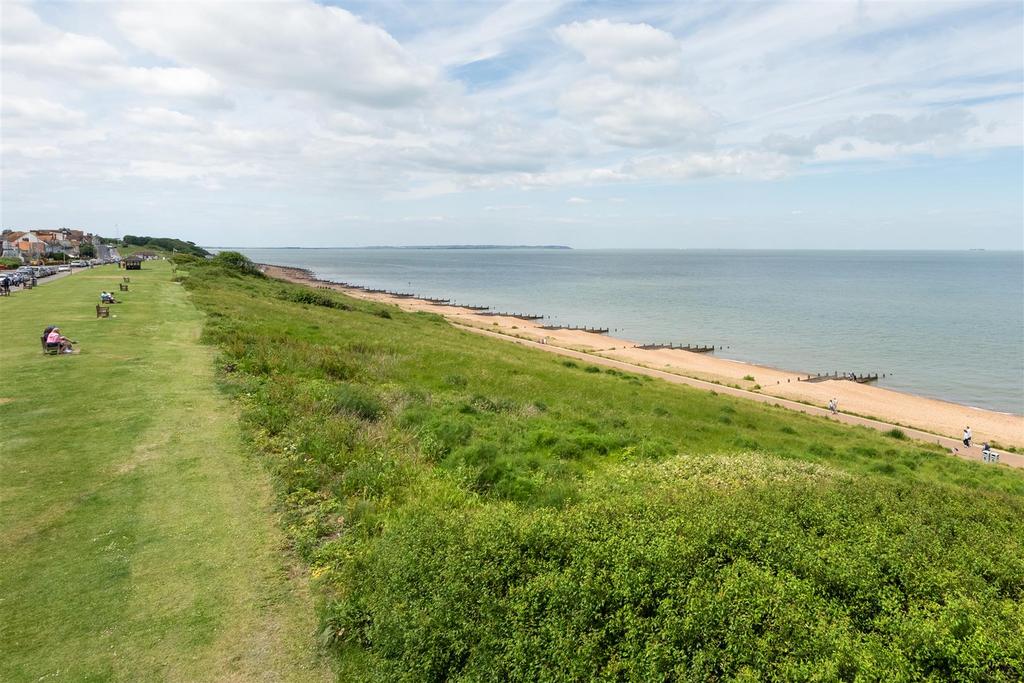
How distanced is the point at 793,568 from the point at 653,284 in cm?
16549

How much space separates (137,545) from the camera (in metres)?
9.07

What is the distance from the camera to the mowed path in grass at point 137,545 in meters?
6.99

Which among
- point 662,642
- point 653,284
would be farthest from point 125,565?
point 653,284

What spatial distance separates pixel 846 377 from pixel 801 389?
10.1 meters

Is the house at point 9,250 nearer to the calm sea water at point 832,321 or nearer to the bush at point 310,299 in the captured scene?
the calm sea water at point 832,321

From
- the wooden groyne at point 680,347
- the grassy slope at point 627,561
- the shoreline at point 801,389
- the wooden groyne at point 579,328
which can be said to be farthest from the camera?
the wooden groyne at point 579,328

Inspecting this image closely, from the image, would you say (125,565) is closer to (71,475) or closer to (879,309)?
(71,475)

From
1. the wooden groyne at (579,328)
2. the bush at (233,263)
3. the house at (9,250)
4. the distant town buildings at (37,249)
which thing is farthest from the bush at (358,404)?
the house at (9,250)

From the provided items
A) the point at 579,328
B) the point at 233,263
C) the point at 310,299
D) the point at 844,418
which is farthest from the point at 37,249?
the point at 844,418

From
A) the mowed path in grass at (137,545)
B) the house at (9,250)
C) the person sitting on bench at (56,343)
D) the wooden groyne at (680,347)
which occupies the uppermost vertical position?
the house at (9,250)

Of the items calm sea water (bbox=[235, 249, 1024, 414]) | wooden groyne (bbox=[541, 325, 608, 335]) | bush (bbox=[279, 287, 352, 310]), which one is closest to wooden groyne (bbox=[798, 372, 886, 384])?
calm sea water (bbox=[235, 249, 1024, 414])

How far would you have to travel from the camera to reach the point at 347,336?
3152cm

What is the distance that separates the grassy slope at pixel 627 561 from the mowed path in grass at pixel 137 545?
2.51ft

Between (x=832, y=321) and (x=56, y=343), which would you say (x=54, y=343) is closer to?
(x=56, y=343)
